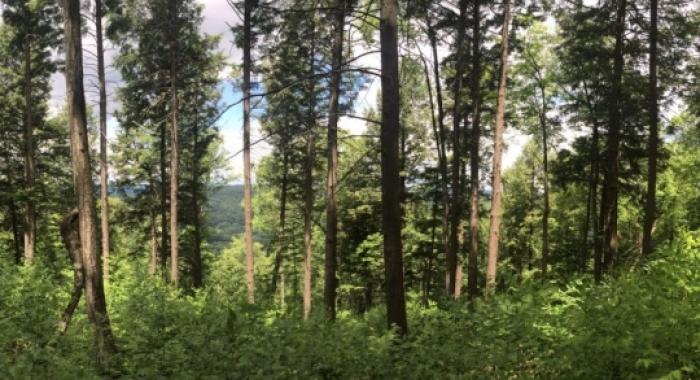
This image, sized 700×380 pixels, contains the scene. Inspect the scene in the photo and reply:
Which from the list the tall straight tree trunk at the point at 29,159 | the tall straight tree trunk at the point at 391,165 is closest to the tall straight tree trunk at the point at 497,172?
the tall straight tree trunk at the point at 391,165

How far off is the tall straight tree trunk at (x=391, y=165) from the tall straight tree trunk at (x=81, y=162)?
5281 millimetres

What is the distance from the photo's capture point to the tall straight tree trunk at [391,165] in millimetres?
7637

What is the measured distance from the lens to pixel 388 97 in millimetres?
7762

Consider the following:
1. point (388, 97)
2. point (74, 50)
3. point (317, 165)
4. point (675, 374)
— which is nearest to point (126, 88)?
point (317, 165)

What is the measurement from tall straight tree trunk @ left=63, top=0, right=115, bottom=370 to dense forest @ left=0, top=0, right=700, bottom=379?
0.13 ft

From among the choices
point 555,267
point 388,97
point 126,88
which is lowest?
point 555,267

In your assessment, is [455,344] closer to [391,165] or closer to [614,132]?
[391,165]

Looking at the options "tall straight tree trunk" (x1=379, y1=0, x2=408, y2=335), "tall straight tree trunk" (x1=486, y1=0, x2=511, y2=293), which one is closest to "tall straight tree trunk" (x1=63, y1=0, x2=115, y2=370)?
"tall straight tree trunk" (x1=379, y1=0, x2=408, y2=335)

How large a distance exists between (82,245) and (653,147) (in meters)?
17.2

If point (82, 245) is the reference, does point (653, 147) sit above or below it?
above

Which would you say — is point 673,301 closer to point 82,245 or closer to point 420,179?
point 82,245

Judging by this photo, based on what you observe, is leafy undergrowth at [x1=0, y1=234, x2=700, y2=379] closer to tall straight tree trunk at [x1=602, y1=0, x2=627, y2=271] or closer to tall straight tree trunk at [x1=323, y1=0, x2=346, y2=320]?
tall straight tree trunk at [x1=323, y1=0, x2=346, y2=320]

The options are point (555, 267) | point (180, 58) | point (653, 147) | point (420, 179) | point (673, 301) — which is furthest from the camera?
point (555, 267)

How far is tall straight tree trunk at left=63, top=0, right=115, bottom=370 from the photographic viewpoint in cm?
866
